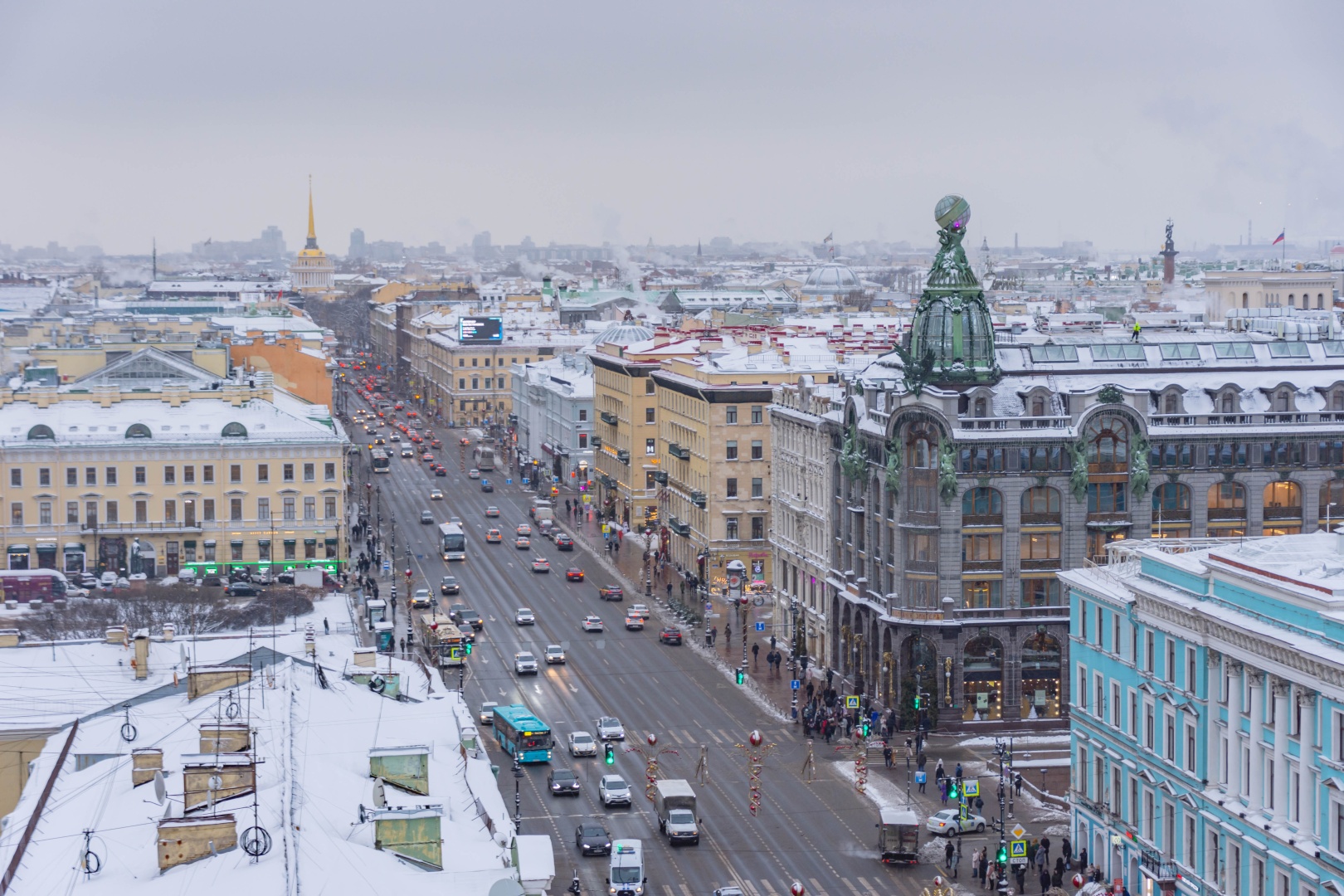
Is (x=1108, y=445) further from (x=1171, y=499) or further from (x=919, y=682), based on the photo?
(x=919, y=682)

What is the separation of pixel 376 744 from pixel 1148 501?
4823cm

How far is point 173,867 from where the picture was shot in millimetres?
41344

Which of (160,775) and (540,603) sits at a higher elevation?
(160,775)

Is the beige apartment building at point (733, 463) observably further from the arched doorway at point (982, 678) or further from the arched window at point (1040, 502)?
the arched window at point (1040, 502)

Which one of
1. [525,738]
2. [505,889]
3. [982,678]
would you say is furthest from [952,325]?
[505,889]

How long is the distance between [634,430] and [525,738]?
7184cm

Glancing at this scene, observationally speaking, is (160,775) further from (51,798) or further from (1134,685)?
(1134,685)

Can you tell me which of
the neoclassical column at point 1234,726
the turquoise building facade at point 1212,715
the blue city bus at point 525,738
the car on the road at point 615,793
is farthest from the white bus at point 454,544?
the neoclassical column at point 1234,726

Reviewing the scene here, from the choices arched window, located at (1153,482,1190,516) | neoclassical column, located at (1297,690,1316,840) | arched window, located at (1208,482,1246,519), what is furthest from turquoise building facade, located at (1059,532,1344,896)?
arched window, located at (1208,482,1246,519)

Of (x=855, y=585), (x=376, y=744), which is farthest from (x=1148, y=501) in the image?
(x=376, y=744)

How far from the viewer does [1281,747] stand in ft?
185

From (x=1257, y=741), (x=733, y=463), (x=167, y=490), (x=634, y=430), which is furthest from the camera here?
(x=634, y=430)

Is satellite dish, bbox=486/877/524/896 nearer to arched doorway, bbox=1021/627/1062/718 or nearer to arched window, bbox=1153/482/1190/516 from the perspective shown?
arched doorway, bbox=1021/627/1062/718

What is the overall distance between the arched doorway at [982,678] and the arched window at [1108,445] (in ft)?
Result: 29.3
